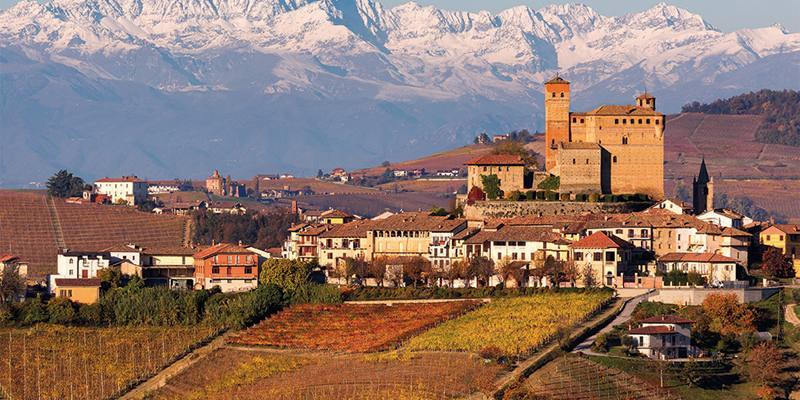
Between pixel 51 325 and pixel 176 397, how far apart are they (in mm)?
16586

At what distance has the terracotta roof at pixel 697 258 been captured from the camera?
89125mm

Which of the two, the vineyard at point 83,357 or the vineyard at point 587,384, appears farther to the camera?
the vineyard at point 83,357

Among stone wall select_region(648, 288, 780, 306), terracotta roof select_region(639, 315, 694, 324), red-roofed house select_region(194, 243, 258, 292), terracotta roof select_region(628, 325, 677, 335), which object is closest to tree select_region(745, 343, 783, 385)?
terracotta roof select_region(639, 315, 694, 324)

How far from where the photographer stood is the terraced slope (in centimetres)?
13038

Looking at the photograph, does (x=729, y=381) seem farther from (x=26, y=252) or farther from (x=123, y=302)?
(x=26, y=252)

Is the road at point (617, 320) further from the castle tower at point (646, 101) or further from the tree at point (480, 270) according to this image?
the castle tower at point (646, 101)

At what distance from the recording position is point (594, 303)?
275 ft

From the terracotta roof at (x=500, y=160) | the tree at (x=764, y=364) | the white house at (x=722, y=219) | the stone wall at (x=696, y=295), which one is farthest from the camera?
the terracotta roof at (x=500, y=160)

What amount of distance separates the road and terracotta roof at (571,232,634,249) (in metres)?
4.29

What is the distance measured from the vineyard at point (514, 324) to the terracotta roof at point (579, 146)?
1901 cm

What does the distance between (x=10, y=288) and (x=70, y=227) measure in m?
41.8

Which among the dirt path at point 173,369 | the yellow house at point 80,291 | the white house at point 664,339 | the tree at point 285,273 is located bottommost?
the dirt path at point 173,369

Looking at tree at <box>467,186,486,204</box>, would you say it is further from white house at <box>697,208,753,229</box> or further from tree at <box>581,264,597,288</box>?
tree at <box>581,264,597,288</box>

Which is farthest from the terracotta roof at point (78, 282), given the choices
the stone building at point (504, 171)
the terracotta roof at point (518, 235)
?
the stone building at point (504, 171)
